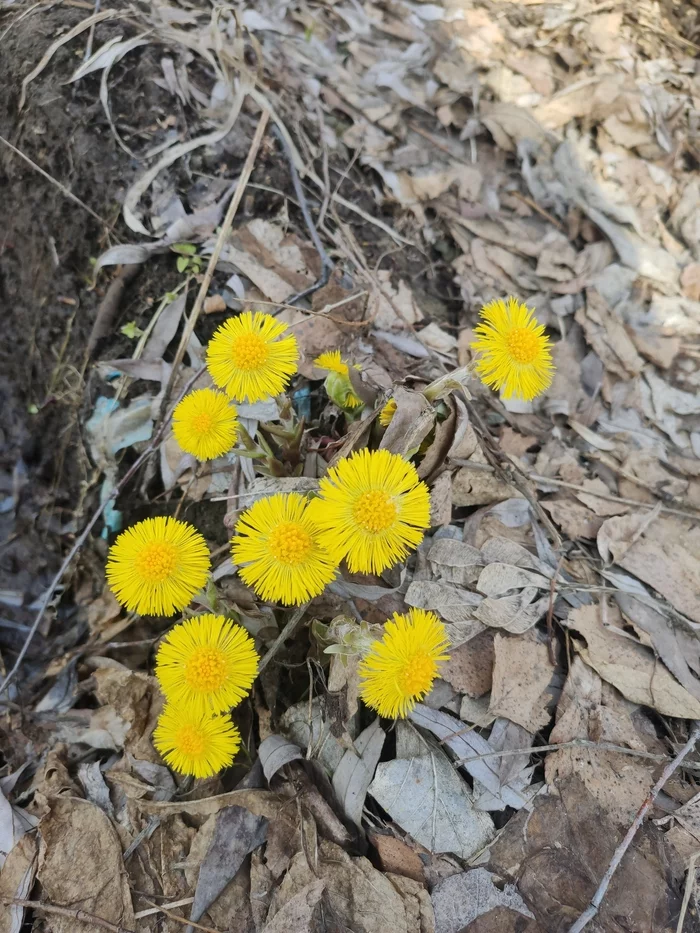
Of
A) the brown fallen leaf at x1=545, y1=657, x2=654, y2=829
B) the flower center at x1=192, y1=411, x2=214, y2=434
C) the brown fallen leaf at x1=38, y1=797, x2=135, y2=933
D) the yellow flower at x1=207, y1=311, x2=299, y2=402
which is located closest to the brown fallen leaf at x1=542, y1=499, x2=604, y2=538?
the brown fallen leaf at x1=545, y1=657, x2=654, y2=829

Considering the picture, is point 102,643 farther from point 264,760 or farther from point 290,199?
point 290,199

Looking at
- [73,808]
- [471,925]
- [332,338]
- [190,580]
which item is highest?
[332,338]

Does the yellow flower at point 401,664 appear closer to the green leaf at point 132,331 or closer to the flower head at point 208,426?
the flower head at point 208,426

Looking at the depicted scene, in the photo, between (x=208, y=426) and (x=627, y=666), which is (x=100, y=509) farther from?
(x=627, y=666)

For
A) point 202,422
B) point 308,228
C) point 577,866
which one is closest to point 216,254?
point 308,228

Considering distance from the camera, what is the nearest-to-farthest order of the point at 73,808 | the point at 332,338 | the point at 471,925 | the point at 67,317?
the point at 471,925
the point at 73,808
the point at 332,338
the point at 67,317

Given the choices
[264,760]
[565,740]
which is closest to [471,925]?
[565,740]
